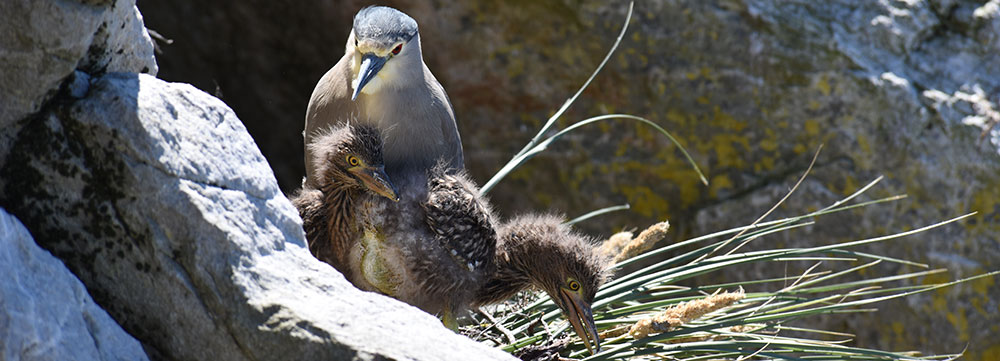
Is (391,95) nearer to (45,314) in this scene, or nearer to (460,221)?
(460,221)

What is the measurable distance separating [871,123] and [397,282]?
2172mm

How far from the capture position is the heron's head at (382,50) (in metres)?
2.52

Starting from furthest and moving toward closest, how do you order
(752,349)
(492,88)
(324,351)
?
(492,88)
(752,349)
(324,351)

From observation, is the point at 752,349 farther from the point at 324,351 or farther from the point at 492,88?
the point at 492,88

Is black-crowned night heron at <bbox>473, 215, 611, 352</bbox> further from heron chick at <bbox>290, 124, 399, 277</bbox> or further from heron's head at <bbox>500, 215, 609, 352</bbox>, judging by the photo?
heron chick at <bbox>290, 124, 399, 277</bbox>

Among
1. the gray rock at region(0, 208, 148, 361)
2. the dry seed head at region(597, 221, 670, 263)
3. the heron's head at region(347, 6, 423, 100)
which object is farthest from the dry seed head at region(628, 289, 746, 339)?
the gray rock at region(0, 208, 148, 361)

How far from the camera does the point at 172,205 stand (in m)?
1.46

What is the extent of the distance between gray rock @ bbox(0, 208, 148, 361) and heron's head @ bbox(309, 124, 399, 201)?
87 cm

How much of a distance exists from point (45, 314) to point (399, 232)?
107 cm

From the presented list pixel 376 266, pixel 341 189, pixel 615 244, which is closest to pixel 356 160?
pixel 341 189

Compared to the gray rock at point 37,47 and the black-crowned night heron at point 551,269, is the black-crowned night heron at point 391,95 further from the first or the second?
the gray rock at point 37,47

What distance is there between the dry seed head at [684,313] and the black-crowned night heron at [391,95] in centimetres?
73

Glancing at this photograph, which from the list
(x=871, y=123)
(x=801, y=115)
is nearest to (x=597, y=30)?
(x=801, y=115)

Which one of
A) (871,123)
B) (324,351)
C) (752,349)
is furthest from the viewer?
(871,123)
